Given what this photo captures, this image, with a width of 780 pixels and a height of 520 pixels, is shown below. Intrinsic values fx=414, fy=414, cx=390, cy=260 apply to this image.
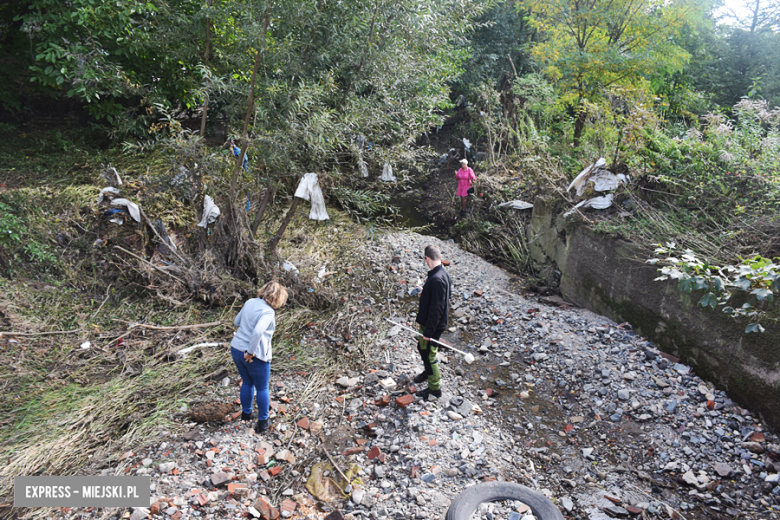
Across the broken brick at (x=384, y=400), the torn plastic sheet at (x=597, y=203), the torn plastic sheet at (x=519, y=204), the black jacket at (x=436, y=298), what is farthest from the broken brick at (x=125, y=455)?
the torn plastic sheet at (x=519, y=204)

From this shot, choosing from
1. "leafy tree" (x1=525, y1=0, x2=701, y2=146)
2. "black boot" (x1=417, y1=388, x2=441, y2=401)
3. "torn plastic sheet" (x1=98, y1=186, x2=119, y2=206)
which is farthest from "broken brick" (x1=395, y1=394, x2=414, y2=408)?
"leafy tree" (x1=525, y1=0, x2=701, y2=146)

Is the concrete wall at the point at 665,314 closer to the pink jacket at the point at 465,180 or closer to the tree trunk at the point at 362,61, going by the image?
the pink jacket at the point at 465,180

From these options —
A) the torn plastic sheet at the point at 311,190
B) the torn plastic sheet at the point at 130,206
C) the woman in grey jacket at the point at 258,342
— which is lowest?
the woman in grey jacket at the point at 258,342

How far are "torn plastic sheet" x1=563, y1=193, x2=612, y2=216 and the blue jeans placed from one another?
4958 millimetres

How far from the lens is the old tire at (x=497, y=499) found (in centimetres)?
293

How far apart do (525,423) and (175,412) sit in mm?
3395

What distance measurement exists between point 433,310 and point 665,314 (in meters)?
2.73

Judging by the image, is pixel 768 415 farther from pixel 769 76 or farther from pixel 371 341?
pixel 769 76

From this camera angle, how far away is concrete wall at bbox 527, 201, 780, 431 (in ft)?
12.2

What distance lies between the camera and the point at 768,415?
3666 millimetres

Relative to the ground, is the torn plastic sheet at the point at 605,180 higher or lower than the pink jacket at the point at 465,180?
higher

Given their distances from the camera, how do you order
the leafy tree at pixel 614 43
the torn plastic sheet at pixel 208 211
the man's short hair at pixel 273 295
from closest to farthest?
the man's short hair at pixel 273 295, the torn plastic sheet at pixel 208 211, the leafy tree at pixel 614 43

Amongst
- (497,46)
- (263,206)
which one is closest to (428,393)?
(263,206)

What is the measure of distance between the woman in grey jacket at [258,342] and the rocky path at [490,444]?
42cm
